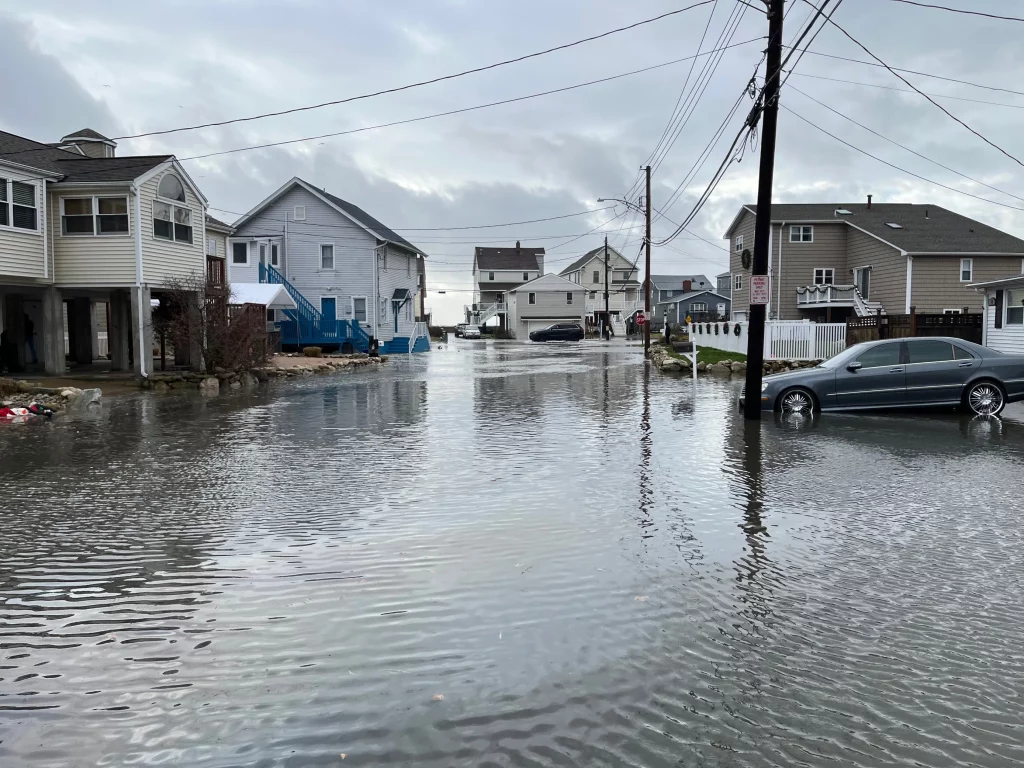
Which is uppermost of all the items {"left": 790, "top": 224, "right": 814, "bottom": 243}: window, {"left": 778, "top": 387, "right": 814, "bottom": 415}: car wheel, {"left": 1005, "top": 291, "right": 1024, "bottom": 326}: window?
{"left": 790, "top": 224, "right": 814, "bottom": 243}: window

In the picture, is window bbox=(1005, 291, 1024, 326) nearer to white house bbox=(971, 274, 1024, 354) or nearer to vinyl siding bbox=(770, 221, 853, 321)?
white house bbox=(971, 274, 1024, 354)

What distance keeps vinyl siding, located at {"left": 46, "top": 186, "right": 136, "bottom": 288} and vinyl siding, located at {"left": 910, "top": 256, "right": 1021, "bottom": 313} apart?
35.1m

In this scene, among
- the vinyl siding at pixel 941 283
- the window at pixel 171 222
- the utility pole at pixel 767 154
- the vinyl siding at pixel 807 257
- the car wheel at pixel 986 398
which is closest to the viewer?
the utility pole at pixel 767 154

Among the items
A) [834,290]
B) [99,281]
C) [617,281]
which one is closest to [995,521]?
[99,281]

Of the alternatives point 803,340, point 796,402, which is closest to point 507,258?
point 803,340

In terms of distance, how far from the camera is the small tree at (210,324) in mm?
25016

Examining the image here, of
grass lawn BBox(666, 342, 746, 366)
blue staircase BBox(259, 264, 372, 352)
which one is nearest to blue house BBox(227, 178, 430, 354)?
blue staircase BBox(259, 264, 372, 352)

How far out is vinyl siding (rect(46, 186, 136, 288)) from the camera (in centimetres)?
2450

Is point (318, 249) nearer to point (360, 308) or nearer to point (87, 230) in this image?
point (360, 308)

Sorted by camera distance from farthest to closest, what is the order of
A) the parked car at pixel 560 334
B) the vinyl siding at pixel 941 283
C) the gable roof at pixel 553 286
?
the gable roof at pixel 553 286 → the parked car at pixel 560 334 → the vinyl siding at pixel 941 283

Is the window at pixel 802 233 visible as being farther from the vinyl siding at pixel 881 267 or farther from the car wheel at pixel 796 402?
the car wheel at pixel 796 402

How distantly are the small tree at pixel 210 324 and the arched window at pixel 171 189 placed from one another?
2547 mm

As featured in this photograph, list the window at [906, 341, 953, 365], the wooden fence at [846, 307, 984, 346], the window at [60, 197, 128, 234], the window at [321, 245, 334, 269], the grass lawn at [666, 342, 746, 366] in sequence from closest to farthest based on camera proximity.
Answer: the window at [906, 341, 953, 365] < the window at [60, 197, 128, 234] < the wooden fence at [846, 307, 984, 346] < the grass lawn at [666, 342, 746, 366] < the window at [321, 245, 334, 269]

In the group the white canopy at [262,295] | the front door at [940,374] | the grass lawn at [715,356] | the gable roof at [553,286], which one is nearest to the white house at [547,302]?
the gable roof at [553,286]
